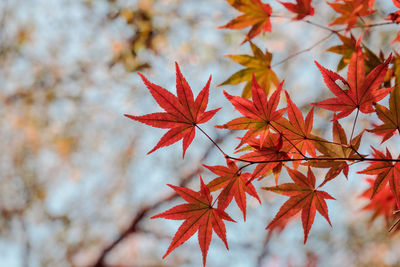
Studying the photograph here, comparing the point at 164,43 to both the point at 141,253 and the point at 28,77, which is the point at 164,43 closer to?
the point at 28,77

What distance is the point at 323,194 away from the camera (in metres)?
0.69

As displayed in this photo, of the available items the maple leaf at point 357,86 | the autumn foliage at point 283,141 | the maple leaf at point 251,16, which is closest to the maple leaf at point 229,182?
the autumn foliage at point 283,141

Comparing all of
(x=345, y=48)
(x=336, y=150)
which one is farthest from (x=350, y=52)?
(x=336, y=150)

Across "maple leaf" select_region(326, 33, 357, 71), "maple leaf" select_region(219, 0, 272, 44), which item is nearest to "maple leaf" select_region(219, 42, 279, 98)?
"maple leaf" select_region(219, 0, 272, 44)

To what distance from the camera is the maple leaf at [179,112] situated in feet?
2.13

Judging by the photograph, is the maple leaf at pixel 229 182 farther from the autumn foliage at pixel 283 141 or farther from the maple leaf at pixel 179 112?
the maple leaf at pixel 179 112

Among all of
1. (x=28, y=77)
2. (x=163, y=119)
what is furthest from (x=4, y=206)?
(x=163, y=119)

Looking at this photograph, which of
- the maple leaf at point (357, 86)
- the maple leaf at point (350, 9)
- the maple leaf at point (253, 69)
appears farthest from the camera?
the maple leaf at point (253, 69)

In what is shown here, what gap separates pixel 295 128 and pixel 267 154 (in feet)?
0.28

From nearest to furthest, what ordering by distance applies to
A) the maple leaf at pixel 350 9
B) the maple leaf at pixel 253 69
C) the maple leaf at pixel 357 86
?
the maple leaf at pixel 357 86
the maple leaf at pixel 350 9
the maple leaf at pixel 253 69

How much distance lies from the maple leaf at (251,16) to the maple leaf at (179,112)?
17.0 inches

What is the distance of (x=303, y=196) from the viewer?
2.26 ft

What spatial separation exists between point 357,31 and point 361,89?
237 cm

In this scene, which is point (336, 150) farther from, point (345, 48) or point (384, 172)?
point (345, 48)
